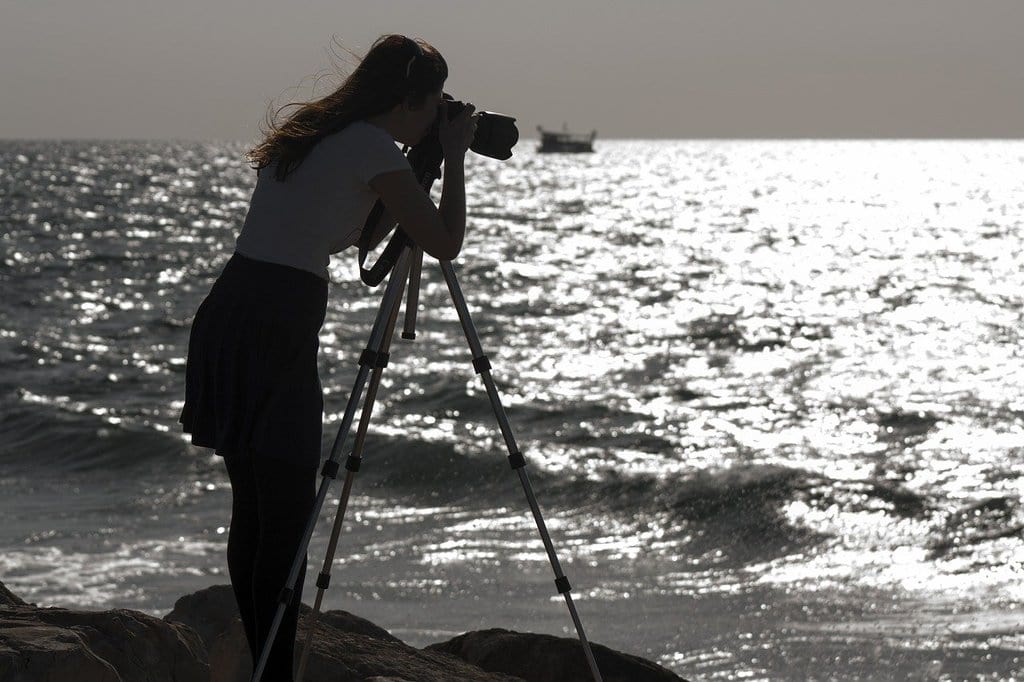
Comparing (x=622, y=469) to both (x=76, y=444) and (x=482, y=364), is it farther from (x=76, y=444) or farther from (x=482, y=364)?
(x=482, y=364)

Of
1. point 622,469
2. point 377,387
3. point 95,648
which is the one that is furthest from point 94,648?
point 622,469

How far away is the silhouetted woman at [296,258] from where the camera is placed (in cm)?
300

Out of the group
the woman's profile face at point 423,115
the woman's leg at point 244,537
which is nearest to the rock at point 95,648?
the woman's leg at point 244,537

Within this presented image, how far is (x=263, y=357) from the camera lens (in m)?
3.03

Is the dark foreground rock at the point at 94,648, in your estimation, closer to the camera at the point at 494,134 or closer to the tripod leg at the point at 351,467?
the tripod leg at the point at 351,467

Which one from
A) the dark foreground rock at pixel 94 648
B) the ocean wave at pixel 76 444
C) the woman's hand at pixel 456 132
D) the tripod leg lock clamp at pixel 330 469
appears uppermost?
the woman's hand at pixel 456 132

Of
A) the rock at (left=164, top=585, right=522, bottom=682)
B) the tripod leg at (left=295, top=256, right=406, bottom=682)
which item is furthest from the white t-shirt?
the rock at (left=164, top=585, right=522, bottom=682)

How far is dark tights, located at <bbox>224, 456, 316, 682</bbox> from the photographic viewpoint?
3080 mm

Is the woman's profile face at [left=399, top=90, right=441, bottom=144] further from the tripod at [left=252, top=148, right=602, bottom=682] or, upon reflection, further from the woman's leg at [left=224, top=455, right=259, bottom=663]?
the woman's leg at [left=224, top=455, right=259, bottom=663]

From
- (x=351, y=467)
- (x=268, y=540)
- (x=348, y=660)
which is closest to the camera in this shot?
(x=268, y=540)

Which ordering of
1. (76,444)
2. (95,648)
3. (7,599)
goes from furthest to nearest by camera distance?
(76,444) < (7,599) < (95,648)

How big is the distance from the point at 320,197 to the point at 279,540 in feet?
2.76

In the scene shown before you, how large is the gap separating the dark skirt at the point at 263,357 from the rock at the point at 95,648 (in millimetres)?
760

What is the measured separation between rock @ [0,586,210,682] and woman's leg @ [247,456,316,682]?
514mm
